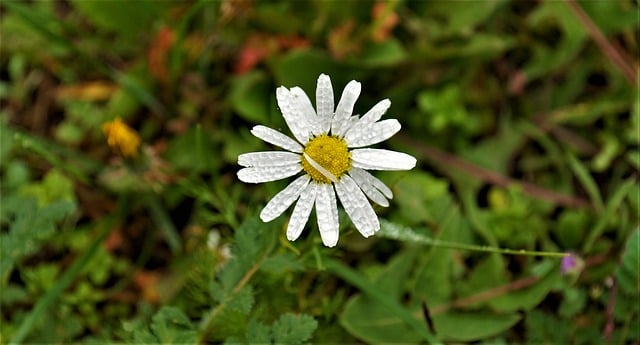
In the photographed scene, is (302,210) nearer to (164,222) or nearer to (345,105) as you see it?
(345,105)

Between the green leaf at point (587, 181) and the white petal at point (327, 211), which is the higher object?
the green leaf at point (587, 181)

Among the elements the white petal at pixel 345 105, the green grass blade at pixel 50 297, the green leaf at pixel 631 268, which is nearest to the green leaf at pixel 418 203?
the green leaf at pixel 631 268

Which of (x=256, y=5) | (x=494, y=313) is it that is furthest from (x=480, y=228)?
(x=256, y=5)

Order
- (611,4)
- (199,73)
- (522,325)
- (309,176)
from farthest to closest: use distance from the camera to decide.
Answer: (199,73) → (611,4) → (522,325) → (309,176)

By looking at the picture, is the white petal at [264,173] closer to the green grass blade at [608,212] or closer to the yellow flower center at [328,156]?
the yellow flower center at [328,156]

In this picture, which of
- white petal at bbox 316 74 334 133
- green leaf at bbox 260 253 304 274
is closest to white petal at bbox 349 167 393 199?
white petal at bbox 316 74 334 133

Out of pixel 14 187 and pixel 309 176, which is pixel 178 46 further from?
pixel 309 176

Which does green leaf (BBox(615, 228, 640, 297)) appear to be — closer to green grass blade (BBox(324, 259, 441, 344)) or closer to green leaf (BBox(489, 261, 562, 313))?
green leaf (BBox(489, 261, 562, 313))
